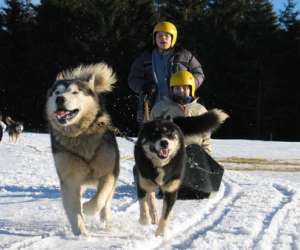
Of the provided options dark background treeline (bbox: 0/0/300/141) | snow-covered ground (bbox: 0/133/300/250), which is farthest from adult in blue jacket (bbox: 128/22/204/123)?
dark background treeline (bbox: 0/0/300/141)

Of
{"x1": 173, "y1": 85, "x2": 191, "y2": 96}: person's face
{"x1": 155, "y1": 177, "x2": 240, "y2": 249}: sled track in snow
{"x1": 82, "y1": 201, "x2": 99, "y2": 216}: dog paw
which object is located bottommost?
{"x1": 155, "y1": 177, "x2": 240, "y2": 249}: sled track in snow

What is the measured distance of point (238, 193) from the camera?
6535 millimetres

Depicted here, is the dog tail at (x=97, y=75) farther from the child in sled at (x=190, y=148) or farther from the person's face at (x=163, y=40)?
the person's face at (x=163, y=40)

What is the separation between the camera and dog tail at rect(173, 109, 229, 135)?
5.08m

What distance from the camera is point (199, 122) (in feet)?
16.7

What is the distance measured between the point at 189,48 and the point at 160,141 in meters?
25.7

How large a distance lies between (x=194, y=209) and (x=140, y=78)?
5.69 ft

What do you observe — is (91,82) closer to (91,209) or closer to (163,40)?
(91,209)

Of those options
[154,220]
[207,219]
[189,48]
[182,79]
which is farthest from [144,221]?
[189,48]

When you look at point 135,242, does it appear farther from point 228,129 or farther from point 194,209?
point 228,129

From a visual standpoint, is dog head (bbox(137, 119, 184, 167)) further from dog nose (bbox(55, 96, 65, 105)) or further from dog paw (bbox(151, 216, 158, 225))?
dog nose (bbox(55, 96, 65, 105))

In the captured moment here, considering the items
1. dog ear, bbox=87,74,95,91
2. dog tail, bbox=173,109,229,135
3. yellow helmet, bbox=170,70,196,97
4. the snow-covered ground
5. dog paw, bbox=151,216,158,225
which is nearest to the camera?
the snow-covered ground

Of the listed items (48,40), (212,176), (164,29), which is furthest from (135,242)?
(48,40)

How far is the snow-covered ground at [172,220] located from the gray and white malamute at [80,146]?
24 cm
